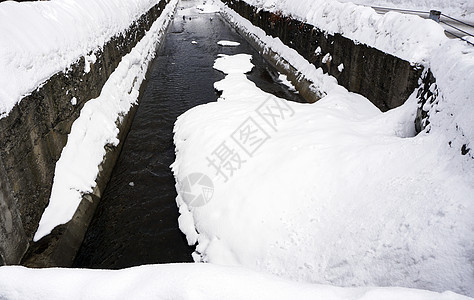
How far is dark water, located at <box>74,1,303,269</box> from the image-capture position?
18.4 feet

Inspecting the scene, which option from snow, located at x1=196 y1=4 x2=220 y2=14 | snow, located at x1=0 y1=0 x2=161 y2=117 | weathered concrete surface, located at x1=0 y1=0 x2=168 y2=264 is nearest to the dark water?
weathered concrete surface, located at x1=0 y1=0 x2=168 y2=264

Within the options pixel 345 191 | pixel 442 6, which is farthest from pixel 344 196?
pixel 442 6

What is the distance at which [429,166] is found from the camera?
4.11 m

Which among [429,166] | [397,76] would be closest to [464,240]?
[429,166]

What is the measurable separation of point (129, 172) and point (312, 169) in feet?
15.5

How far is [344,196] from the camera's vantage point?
4863 millimetres

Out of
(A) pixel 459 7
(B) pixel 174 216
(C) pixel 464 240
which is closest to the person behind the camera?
(C) pixel 464 240

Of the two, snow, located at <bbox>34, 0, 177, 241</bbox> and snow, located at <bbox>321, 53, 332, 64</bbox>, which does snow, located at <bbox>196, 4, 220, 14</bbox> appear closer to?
snow, located at <bbox>34, 0, 177, 241</bbox>

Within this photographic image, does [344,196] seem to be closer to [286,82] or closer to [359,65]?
[359,65]

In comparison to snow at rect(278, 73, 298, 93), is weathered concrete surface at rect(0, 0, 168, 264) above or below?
above

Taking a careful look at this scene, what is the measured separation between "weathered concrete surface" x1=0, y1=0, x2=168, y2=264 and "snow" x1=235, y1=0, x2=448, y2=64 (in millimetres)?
7674

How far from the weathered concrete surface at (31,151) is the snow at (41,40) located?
21 centimetres

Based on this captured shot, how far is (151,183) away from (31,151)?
2.88 m

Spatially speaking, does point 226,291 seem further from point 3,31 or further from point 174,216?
point 3,31
